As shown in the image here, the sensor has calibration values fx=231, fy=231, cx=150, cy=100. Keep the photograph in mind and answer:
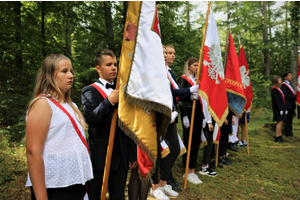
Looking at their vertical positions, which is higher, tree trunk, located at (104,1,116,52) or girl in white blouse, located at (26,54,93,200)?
tree trunk, located at (104,1,116,52)

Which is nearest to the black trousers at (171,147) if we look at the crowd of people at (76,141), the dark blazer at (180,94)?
the crowd of people at (76,141)

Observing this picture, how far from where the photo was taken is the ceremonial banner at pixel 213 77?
4.31 meters

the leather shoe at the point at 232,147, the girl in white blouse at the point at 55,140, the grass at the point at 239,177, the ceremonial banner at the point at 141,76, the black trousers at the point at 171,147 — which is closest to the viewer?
the girl in white blouse at the point at 55,140

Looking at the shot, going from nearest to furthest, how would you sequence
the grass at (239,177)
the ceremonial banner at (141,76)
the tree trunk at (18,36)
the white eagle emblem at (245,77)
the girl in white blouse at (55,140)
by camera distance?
the girl in white blouse at (55,140)
the ceremonial banner at (141,76)
the grass at (239,177)
the tree trunk at (18,36)
the white eagle emblem at (245,77)

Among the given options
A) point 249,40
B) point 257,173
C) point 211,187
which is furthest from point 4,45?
point 249,40

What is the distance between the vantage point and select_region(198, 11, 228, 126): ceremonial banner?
4.31 metres

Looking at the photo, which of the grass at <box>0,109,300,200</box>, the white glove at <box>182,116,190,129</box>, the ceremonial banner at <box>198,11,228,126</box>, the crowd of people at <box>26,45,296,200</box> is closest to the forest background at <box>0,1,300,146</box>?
the grass at <box>0,109,300,200</box>

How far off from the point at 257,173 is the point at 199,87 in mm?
2592

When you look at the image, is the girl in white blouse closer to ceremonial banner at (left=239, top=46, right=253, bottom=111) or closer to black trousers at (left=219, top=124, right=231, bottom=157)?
black trousers at (left=219, top=124, right=231, bottom=157)

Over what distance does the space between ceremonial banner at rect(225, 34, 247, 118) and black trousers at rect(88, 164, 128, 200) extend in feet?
12.8

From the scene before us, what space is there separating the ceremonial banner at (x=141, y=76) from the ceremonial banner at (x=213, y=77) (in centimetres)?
228

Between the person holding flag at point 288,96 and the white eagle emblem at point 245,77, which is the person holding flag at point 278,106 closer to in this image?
the person holding flag at point 288,96

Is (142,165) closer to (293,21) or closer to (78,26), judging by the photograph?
(78,26)

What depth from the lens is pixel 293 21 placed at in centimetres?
1226
